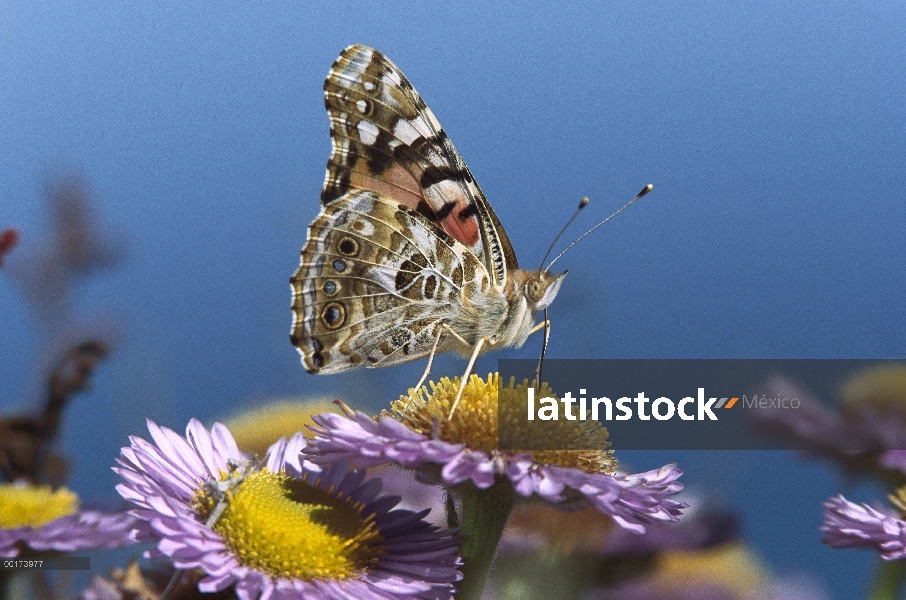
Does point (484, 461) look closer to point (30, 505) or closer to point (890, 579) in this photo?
point (890, 579)

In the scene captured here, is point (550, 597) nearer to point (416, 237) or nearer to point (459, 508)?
point (459, 508)

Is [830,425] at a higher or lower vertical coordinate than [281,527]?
higher

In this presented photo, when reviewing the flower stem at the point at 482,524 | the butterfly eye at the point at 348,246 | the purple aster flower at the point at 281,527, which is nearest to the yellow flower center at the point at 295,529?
the purple aster flower at the point at 281,527

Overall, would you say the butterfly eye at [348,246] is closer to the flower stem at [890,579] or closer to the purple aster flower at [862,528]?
the purple aster flower at [862,528]

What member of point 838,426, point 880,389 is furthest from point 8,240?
point 880,389

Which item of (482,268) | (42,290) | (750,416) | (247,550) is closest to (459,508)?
(247,550)

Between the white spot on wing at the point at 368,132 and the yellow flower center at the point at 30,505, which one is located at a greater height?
the white spot on wing at the point at 368,132
